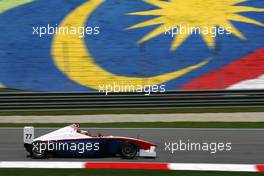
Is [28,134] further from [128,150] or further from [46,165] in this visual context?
[128,150]

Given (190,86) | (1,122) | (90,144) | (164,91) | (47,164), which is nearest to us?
(47,164)

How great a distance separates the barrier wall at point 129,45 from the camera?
20781 millimetres

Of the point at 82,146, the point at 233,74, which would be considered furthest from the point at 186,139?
the point at 233,74

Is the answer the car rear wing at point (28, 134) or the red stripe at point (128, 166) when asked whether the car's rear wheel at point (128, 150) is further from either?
the car rear wing at point (28, 134)

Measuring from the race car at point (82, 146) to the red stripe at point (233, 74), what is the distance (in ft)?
37.8

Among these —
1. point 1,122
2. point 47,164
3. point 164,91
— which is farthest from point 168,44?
point 47,164

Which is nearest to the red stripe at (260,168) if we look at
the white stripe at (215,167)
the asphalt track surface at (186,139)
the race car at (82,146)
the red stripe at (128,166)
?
the white stripe at (215,167)

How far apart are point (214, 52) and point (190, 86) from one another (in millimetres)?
1834

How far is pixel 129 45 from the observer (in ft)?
70.9

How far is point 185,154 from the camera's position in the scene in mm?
10062

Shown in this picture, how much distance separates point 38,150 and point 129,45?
12625mm

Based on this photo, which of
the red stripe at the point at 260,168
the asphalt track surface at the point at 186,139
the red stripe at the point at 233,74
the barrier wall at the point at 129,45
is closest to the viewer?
the red stripe at the point at 260,168

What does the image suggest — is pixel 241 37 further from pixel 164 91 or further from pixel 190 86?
pixel 164 91

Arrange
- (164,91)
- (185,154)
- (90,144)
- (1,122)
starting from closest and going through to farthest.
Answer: (90,144) → (185,154) → (1,122) → (164,91)
